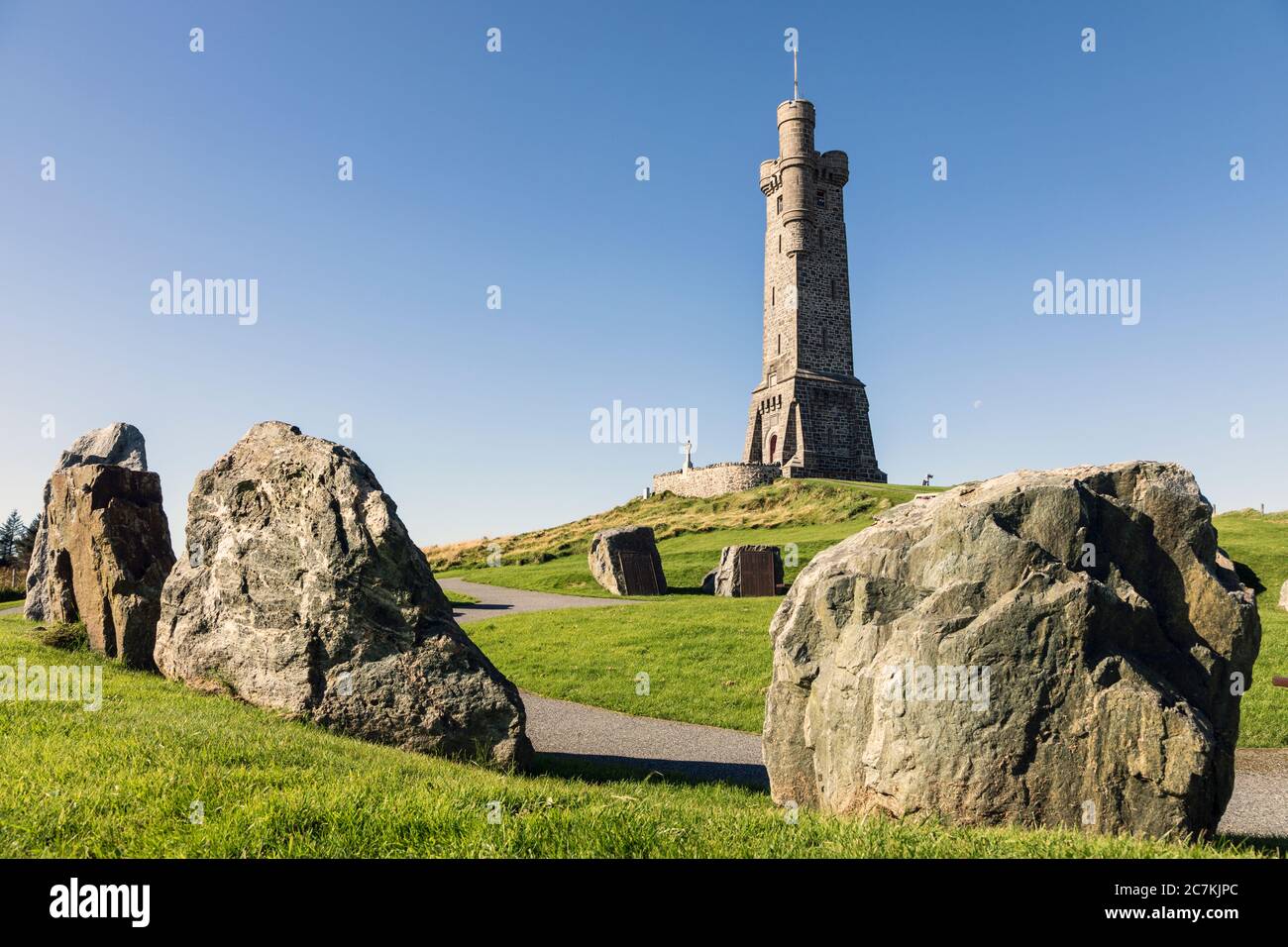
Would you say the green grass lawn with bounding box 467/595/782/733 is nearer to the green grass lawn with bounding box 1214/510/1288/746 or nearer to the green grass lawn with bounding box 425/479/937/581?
the green grass lawn with bounding box 1214/510/1288/746

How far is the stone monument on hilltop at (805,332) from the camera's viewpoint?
64.9m

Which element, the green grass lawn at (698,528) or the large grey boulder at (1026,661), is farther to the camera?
the green grass lawn at (698,528)

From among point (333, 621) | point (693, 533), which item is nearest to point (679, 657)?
point (333, 621)

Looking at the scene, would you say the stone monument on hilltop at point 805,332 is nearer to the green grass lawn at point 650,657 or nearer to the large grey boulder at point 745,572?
the large grey boulder at point 745,572

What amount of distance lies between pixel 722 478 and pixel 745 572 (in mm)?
36082

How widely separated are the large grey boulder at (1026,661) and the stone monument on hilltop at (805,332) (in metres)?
56.1

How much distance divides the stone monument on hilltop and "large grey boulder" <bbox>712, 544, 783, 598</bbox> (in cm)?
3647

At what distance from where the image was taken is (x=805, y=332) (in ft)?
218

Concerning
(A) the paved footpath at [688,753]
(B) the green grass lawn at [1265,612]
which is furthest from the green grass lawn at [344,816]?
(B) the green grass lawn at [1265,612]

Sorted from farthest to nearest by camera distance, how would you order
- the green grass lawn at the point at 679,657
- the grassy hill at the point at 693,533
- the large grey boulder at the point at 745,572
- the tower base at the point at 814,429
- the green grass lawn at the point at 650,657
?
the tower base at the point at 814,429 → the grassy hill at the point at 693,533 → the large grey boulder at the point at 745,572 → the green grass lawn at the point at 650,657 → the green grass lawn at the point at 679,657

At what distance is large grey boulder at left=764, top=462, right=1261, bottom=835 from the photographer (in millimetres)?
5734

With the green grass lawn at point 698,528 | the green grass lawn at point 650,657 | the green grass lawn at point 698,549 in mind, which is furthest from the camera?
the green grass lawn at point 698,528

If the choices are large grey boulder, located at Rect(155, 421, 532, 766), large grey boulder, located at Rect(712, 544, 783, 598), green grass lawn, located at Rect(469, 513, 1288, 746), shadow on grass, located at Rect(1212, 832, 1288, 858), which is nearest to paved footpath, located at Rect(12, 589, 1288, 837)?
shadow on grass, located at Rect(1212, 832, 1288, 858)
